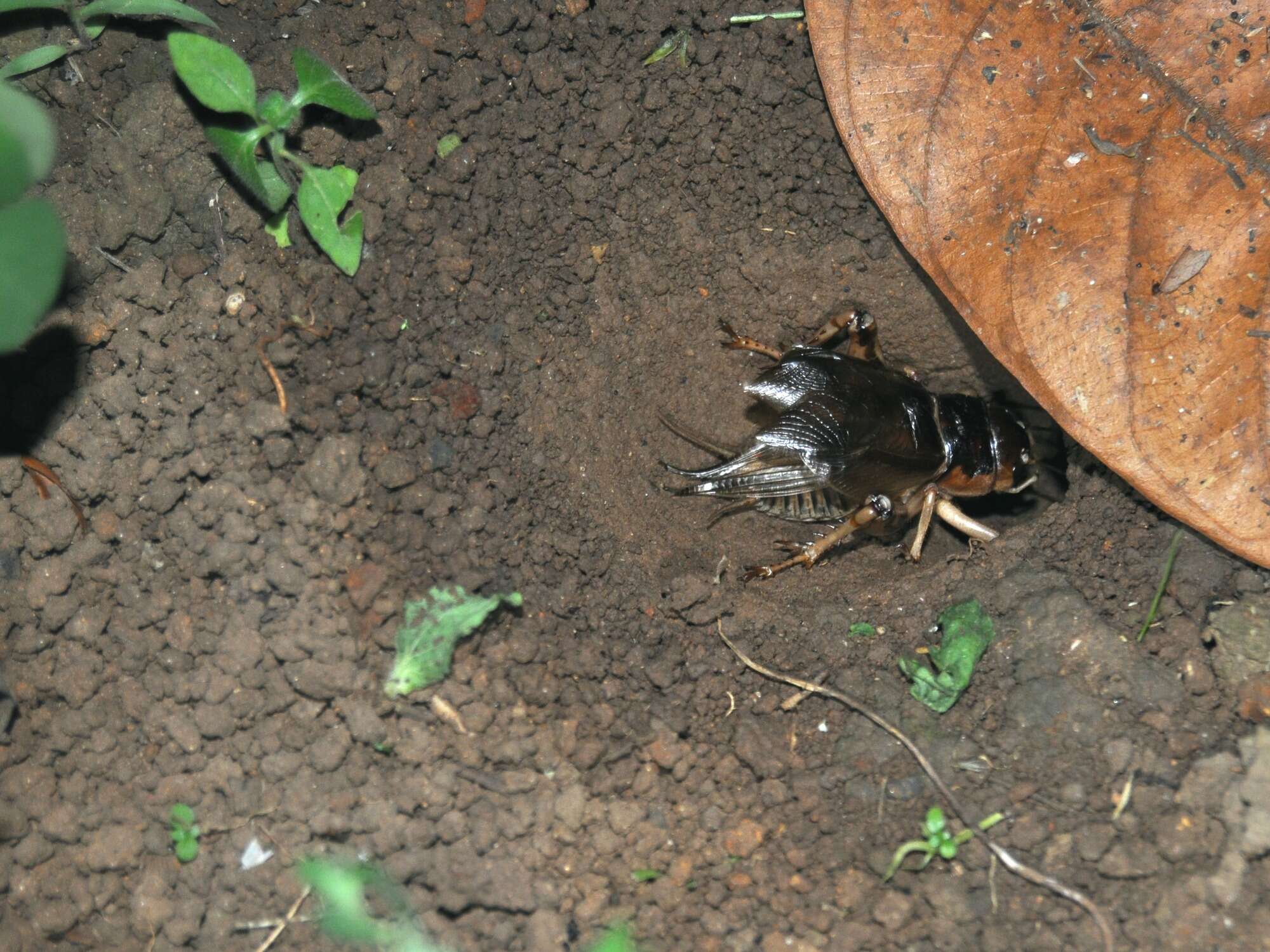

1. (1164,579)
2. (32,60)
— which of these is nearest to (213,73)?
(32,60)

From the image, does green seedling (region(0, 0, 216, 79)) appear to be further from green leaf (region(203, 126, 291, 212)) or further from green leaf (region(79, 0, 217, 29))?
green leaf (region(203, 126, 291, 212))

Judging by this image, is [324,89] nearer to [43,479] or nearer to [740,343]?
[43,479]

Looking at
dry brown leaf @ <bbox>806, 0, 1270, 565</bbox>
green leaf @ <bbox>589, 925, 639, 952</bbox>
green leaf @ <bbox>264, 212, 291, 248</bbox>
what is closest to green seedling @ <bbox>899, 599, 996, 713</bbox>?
dry brown leaf @ <bbox>806, 0, 1270, 565</bbox>

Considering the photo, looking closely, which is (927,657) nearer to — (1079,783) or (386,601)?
(1079,783)

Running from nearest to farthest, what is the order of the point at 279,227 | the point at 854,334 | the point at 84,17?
the point at 84,17 → the point at 279,227 → the point at 854,334

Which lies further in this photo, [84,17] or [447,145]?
[447,145]

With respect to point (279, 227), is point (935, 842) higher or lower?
lower

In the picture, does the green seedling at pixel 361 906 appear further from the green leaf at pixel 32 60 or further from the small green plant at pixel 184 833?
the green leaf at pixel 32 60
